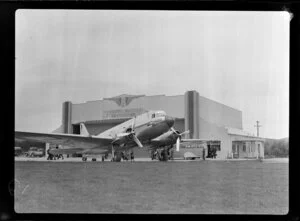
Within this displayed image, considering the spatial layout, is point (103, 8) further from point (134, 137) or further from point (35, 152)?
point (35, 152)

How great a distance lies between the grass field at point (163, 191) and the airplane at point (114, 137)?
1.48 feet

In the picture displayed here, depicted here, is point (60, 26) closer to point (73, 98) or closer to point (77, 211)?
point (73, 98)

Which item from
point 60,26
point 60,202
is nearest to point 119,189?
point 60,202

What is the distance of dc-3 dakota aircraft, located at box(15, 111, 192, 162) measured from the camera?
5.23 m

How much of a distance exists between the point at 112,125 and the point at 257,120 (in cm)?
183

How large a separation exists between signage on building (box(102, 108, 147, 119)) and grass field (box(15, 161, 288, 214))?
0.76 meters

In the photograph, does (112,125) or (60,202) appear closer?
(60,202)

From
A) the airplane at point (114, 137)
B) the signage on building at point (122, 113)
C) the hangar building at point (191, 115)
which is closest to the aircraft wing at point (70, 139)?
the airplane at point (114, 137)

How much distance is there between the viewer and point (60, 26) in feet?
15.9

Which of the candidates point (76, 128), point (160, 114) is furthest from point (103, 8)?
point (76, 128)

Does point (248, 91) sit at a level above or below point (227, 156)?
above

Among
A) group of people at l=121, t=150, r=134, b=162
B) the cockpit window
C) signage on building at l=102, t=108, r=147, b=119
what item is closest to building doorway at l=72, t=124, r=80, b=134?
signage on building at l=102, t=108, r=147, b=119

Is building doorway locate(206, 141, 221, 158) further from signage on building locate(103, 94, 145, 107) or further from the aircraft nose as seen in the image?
signage on building locate(103, 94, 145, 107)

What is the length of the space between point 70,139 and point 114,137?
592 millimetres
